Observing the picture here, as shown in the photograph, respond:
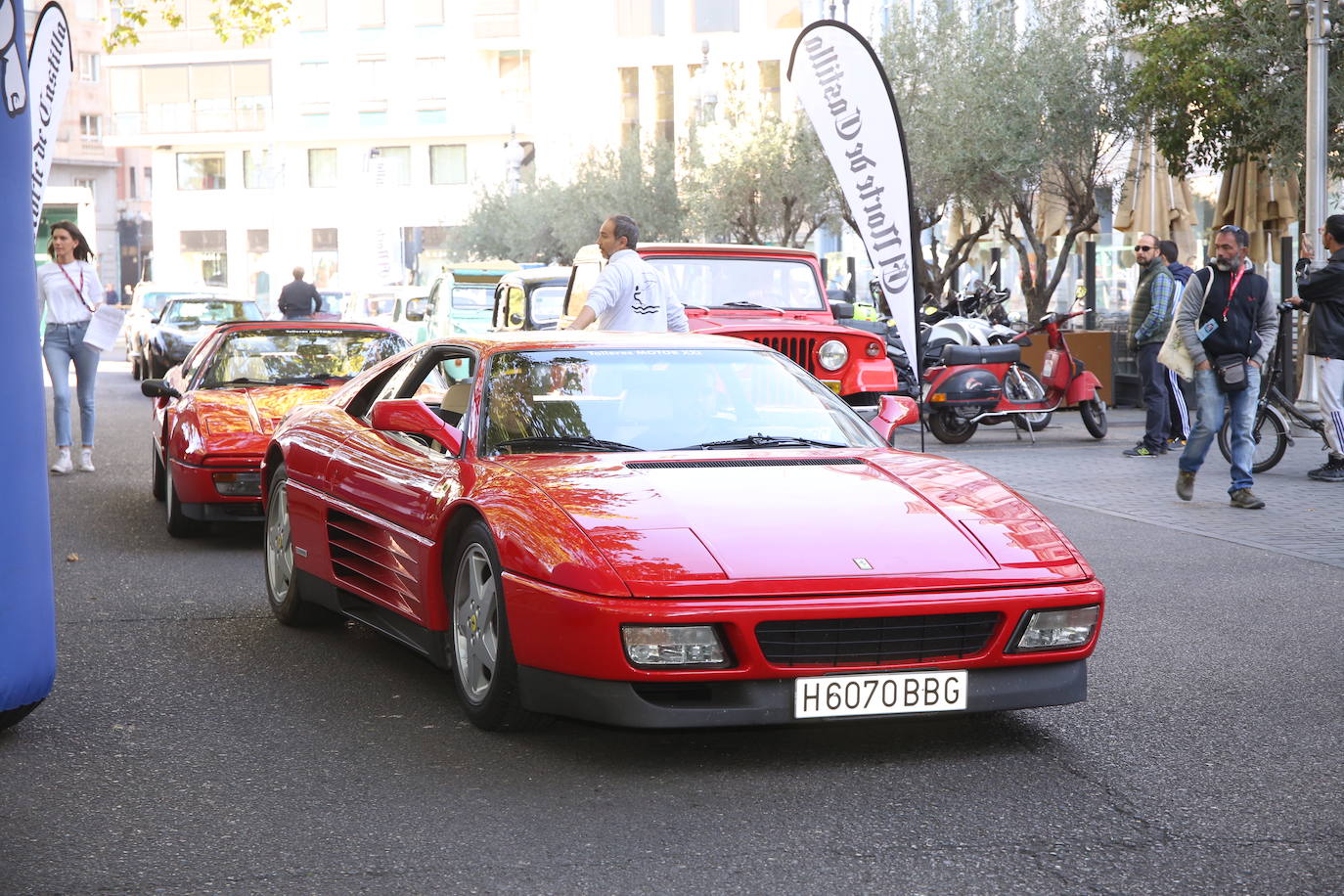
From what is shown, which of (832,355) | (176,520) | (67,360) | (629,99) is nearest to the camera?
(176,520)

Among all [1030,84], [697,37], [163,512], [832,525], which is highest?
[697,37]

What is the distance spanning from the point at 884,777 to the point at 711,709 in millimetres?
544

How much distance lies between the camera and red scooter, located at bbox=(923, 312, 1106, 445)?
17.3 meters

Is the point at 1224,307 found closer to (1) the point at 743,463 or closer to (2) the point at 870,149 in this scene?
(2) the point at 870,149

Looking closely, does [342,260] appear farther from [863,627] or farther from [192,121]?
[863,627]

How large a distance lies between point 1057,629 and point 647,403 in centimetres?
175

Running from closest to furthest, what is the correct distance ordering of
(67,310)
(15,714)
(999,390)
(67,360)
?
(15,714), (67,310), (67,360), (999,390)

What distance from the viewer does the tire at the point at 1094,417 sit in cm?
1748

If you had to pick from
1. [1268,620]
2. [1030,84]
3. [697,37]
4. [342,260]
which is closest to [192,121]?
[342,260]

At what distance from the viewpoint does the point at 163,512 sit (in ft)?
39.8

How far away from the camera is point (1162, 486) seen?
520 inches

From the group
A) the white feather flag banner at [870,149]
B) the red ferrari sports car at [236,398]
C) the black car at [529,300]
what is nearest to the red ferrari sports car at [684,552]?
the red ferrari sports car at [236,398]

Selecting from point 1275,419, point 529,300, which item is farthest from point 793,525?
point 529,300

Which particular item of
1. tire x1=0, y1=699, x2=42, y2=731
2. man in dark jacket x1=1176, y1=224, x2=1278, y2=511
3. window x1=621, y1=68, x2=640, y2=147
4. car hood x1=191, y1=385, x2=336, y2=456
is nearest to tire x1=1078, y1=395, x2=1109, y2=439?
man in dark jacket x1=1176, y1=224, x2=1278, y2=511
